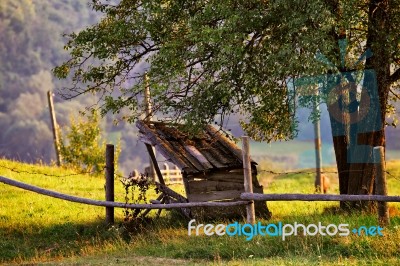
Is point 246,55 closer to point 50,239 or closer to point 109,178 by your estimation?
point 109,178

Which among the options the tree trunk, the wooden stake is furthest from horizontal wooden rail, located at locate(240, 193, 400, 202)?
the wooden stake

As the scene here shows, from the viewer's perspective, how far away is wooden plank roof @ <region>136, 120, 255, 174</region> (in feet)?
52.1

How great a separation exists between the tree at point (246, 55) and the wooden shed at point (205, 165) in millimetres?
798

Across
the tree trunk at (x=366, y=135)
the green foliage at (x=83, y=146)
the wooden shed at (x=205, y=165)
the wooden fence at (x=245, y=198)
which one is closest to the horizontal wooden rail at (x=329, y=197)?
the wooden fence at (x=245, y=198)

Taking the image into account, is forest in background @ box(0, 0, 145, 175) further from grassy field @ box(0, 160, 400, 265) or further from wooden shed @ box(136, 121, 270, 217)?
wooden shed @ box(136, 121, 270, 217)

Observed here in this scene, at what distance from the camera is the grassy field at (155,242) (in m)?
11.6

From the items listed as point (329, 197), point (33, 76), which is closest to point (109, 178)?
point (329, 197)

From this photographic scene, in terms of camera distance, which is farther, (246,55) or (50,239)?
(50,239)

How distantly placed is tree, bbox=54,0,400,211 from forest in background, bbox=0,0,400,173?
74710mm

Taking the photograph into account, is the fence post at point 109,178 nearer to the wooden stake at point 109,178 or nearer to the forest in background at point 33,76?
the wooden stake at point 109,178

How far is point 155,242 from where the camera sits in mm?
14188

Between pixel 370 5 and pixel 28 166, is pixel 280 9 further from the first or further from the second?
pixel 28 166

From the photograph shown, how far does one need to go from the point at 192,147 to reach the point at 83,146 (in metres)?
20.1

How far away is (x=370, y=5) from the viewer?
1565cm
